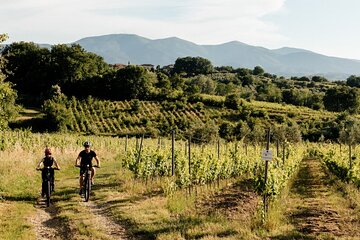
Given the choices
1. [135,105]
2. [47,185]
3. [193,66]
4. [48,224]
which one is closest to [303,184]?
[47,185]

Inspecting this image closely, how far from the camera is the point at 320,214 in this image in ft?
40.8

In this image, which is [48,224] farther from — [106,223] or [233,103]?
[233,103]

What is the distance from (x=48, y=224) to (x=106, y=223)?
1.44 m

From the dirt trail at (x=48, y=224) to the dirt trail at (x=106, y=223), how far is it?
0.81 meters

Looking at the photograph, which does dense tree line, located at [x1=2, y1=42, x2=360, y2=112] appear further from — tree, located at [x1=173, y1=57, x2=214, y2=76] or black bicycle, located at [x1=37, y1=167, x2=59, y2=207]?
black bicycle, located at [x1=37, y1=167, x2=59, y2=207]

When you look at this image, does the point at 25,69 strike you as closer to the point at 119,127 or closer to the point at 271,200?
the point at 119,127

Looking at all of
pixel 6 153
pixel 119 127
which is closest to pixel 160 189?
pixel 6 153

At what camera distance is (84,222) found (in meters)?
10.3

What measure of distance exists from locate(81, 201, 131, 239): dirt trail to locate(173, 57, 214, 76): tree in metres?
140

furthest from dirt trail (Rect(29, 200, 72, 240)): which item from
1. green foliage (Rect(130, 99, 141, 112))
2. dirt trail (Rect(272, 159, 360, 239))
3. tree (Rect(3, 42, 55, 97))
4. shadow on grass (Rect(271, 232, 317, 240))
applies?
tree (Rect(3, 42, 55, 97))

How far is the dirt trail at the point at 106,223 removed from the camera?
957 centimetres

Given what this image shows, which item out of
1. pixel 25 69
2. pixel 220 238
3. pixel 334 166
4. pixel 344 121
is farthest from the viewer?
pixel 25 69

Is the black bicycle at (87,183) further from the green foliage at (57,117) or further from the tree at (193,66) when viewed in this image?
the tree at (193,66)

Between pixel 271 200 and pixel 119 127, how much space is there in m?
52.3
